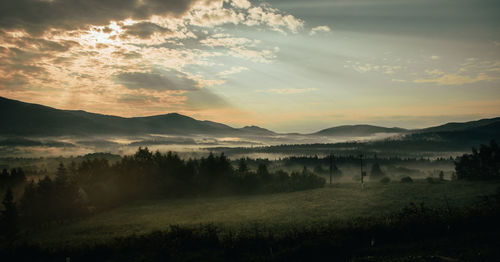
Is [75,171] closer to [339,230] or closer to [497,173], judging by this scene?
[339,230]

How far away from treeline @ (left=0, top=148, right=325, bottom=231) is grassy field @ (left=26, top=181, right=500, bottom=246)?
22.7ft

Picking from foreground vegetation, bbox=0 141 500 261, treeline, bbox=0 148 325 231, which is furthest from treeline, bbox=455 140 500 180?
treeline, bbox=0 148 325 231

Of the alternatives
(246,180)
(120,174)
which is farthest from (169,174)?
(246,180)

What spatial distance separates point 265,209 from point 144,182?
55844mm

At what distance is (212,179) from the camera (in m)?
127

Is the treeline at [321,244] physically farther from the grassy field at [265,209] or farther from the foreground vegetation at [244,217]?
the grassy field at [265,209]

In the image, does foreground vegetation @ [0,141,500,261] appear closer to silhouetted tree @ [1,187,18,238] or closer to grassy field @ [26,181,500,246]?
silhouetted tree @ [1,187,18,238]

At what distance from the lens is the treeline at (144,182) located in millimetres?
85000

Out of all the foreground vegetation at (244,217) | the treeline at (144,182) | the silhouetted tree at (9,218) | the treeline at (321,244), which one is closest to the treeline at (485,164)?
the foreground vegetation at (244,217)

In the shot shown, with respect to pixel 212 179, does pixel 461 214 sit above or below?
above

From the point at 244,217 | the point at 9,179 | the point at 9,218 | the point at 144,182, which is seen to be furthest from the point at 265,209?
the point at 9,179

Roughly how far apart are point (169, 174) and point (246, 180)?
33097mm

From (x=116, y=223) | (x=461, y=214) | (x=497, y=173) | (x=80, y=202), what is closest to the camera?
(x=461, y=214)

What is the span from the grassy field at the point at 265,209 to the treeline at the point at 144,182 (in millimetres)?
6928
